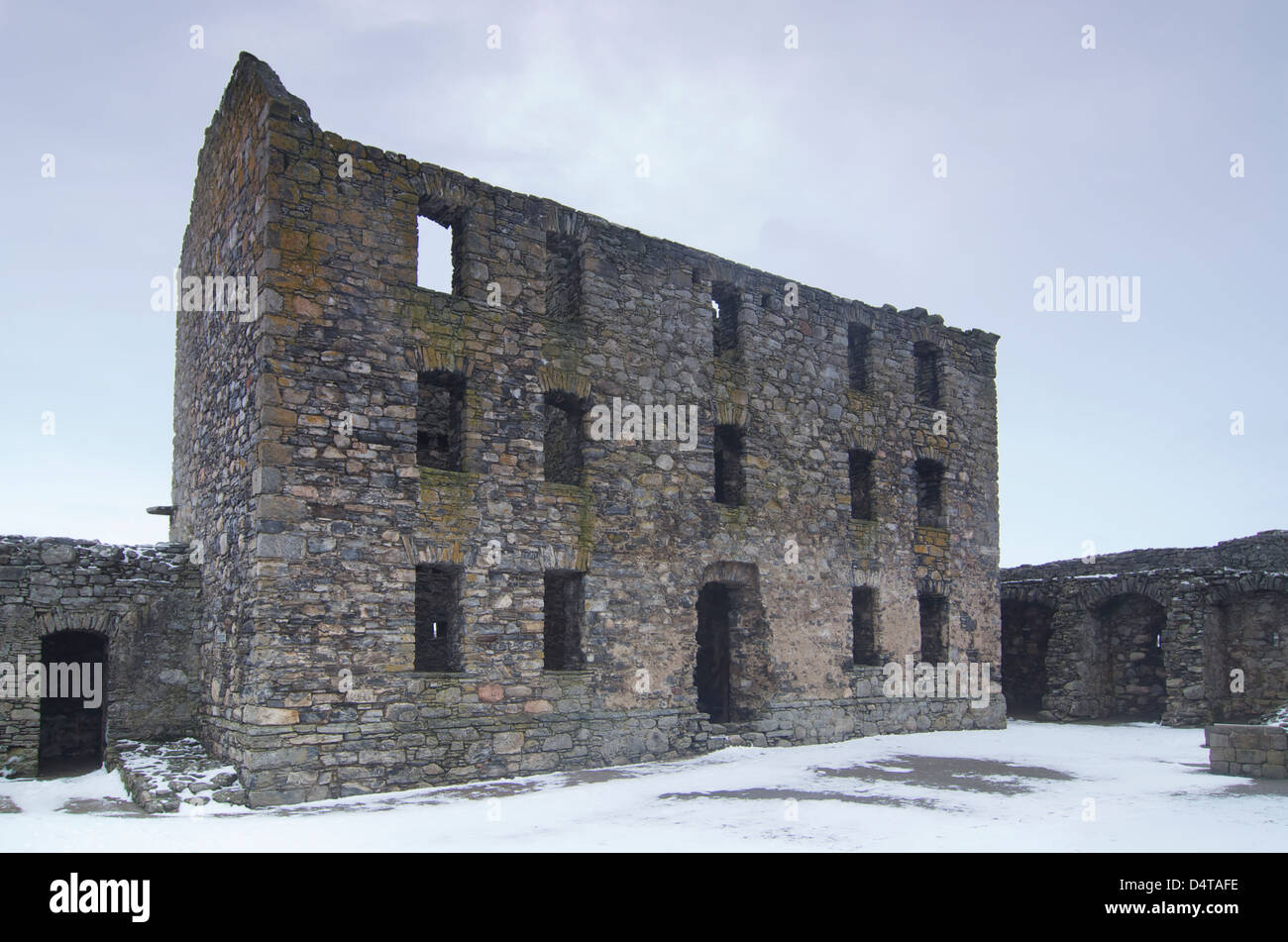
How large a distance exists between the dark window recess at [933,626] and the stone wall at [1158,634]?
3881 mm

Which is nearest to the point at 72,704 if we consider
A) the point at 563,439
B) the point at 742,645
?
the point at 563,439

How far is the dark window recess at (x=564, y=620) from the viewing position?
12.7 meters

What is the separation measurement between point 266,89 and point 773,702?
10536 mm

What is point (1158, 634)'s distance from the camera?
20.0 m

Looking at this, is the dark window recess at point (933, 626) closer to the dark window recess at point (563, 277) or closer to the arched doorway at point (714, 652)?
the arched doorway at point (714, 652)

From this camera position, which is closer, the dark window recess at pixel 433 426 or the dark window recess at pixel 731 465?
the dark window recess at pixel 433 426

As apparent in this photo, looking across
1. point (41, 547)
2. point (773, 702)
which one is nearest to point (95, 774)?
point (41, 547)

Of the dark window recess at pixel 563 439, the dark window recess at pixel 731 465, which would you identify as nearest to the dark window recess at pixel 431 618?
the dark window recess at pixel 563 439

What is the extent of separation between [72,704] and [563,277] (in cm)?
895

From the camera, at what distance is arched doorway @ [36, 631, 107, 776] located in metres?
12.1

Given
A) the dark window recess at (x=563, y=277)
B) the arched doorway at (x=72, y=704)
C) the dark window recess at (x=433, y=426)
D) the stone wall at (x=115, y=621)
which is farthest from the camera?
the dark window recess at (x=433, y=426)

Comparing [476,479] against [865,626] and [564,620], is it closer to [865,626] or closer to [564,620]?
[564,620]

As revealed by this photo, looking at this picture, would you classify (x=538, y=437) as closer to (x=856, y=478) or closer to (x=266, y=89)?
(x=266, y=89)

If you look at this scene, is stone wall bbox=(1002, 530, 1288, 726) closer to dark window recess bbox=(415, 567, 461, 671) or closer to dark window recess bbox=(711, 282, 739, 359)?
dark window recess bbox=(711, 282, 739, 359)
